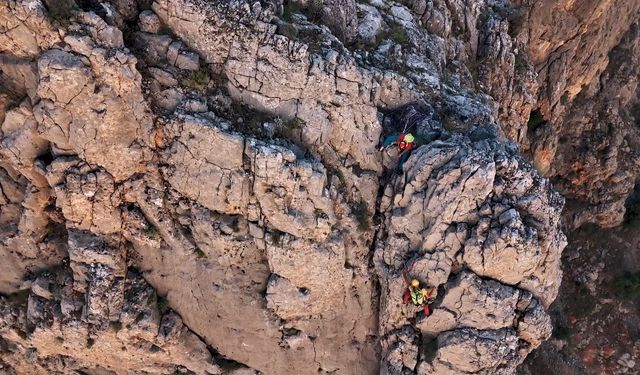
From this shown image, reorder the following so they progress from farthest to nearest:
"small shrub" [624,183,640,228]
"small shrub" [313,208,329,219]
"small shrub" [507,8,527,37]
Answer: "small shrub" [624,183,640,228] < "small shrub" [507,8,527,37] < "small shrub" [313,208,329,219]

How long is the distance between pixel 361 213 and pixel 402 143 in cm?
271

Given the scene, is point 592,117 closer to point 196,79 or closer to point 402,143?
point 402,143

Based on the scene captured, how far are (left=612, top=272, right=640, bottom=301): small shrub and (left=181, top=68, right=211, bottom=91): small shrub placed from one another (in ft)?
87.9

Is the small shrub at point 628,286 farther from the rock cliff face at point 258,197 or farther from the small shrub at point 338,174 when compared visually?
the small shrub at point 338,174

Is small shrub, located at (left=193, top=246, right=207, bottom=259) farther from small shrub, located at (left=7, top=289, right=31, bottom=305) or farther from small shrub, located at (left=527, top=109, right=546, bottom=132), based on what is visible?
small shrub, located at (left=527, top=109, right=546, bottom=132)

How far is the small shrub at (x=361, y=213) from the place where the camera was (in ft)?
55.1

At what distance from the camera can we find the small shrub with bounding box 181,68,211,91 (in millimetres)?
15414

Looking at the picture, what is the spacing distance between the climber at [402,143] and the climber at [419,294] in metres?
3.70

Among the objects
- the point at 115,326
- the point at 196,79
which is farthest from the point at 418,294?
the point at 115,326

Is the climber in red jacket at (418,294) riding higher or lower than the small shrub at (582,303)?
higher

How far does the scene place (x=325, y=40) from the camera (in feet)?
52.1

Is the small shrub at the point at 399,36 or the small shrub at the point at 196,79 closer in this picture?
the small shrub at the point at 196,79

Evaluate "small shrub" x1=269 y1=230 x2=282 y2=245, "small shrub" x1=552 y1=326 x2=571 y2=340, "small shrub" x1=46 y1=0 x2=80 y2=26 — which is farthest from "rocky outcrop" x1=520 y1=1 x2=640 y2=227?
"small shrub" x1=46 y1=0 x2=80 y2=26

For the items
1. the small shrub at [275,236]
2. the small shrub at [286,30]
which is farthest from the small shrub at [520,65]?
the small shrub at [275,236]
